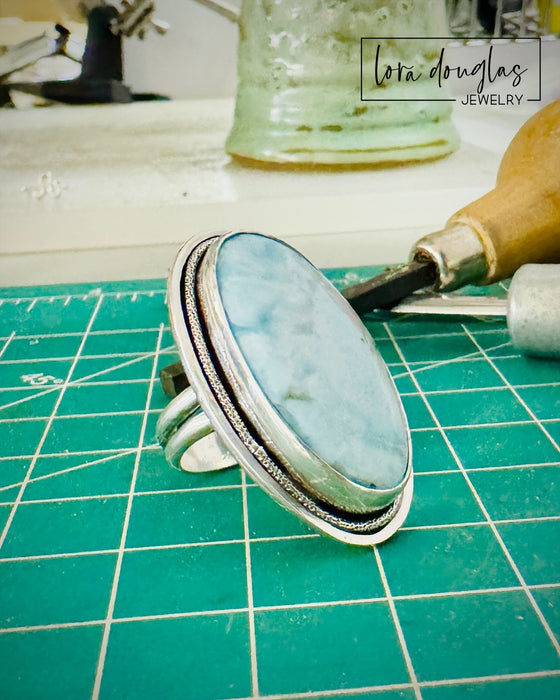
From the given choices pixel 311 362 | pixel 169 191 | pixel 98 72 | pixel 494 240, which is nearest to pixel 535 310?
pixel 494 240

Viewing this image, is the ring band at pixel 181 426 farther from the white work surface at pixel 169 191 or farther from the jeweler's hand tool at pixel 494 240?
the white work surface at pixel 169 191

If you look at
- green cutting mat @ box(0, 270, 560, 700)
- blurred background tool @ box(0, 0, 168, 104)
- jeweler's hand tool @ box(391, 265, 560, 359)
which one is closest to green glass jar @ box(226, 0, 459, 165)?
blurred background tool @ box(0, 0, 168, 104)

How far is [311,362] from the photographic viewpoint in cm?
55

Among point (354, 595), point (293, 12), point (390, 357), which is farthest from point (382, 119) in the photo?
point (354, 595)

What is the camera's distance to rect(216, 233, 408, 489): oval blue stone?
51 cm

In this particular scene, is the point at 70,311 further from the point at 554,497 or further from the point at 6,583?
the point at 554,497

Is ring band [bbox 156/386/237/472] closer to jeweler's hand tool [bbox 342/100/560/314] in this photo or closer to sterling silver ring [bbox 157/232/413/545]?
sterling silver ring [bbox 157/232/413/545]

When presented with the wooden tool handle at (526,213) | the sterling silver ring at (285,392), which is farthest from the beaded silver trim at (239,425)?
the wooden tool handle at (526,213)

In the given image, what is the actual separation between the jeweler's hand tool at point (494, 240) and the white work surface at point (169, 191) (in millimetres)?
233

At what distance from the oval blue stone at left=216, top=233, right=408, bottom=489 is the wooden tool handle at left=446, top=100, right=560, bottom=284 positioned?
39cm

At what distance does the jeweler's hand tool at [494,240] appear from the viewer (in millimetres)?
909

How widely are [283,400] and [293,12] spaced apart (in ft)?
2.36

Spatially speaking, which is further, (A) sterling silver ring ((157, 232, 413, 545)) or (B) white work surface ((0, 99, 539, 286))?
(B) white work surface ((0, 99, 539, 286))

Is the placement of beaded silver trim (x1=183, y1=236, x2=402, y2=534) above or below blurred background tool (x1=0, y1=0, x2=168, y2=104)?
below
